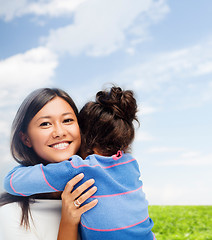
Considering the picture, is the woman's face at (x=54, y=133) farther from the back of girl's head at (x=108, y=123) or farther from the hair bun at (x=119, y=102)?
the hair bun at (x=119, y=102)

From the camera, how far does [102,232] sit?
1.96m

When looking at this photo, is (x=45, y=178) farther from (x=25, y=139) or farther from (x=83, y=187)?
(x=25, y=139)

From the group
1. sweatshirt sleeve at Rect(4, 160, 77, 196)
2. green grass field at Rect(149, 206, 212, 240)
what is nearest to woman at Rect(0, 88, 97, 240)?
sweatshirt sleeve at Rect(4, 160, 77, 196)

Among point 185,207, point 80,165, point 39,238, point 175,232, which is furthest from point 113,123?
point 185,207

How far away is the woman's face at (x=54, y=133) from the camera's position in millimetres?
2240

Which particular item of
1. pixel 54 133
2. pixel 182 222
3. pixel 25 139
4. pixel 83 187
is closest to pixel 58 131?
pixel 54 133

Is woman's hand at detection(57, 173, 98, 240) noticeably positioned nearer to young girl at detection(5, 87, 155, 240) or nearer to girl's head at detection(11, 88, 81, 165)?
young girl at detection(5, 87, 155, 240)

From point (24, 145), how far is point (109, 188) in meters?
0.70

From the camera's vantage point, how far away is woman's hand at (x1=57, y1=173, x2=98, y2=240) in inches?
78.2

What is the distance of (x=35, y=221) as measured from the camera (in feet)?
7.22

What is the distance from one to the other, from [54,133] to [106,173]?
0.45 metres

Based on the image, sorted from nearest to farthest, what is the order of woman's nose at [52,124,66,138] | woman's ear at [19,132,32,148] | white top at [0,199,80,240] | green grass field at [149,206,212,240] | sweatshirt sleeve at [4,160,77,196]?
1. sweatshirt sleeve at [4,160,77,196]
2. white top at [0,199,80,240]
3. woman's nose at [52,124,66,138]
4. woman's ear at [19,132,32,148]
5. green grass field at [149,206,212,240]

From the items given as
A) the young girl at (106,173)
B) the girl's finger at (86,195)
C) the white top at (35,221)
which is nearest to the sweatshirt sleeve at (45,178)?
the young girl at (106,173)

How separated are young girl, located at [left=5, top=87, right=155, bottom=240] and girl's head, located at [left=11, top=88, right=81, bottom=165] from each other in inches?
1.9
